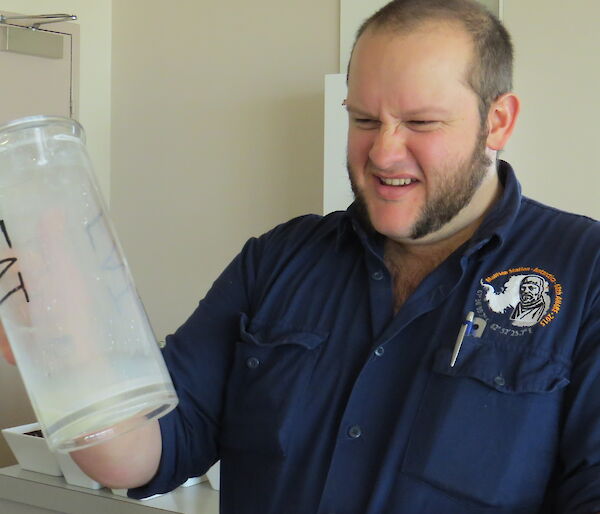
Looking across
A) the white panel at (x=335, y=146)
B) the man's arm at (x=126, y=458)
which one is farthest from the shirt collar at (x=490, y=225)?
the white panel at (x=335, y=146)

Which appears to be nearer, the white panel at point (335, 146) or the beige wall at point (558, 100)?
the beige wall at point (558, 100)

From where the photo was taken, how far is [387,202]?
3.85ft

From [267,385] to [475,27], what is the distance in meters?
0.57

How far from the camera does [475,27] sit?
1.22 metres

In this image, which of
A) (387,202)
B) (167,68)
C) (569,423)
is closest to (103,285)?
(387,202)

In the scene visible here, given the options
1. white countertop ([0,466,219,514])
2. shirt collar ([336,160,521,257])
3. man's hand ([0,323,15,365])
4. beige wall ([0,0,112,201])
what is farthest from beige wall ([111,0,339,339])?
man's hand ([0,323,15,365])

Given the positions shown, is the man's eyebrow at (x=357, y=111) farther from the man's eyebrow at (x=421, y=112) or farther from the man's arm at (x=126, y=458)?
the man's arm at (x=126, y=458)

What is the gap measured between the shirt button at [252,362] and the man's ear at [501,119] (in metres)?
0.44

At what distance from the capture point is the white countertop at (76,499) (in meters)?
2.02

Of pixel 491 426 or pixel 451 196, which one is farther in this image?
pixel 451 196

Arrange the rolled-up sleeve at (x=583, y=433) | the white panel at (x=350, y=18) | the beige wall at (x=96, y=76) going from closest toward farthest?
the rolled-up sleeve at (x=583, y=433)
the white panel at (x=350, y=18)
the beige wall at (x=96, y=76)

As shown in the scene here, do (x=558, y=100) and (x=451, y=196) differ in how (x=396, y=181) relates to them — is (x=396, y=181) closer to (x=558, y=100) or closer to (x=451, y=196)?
(x=451, y=196)

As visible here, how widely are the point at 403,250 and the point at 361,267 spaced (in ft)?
0.21

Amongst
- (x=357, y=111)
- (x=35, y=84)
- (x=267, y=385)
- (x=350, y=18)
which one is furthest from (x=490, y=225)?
(x=35, y=84)
